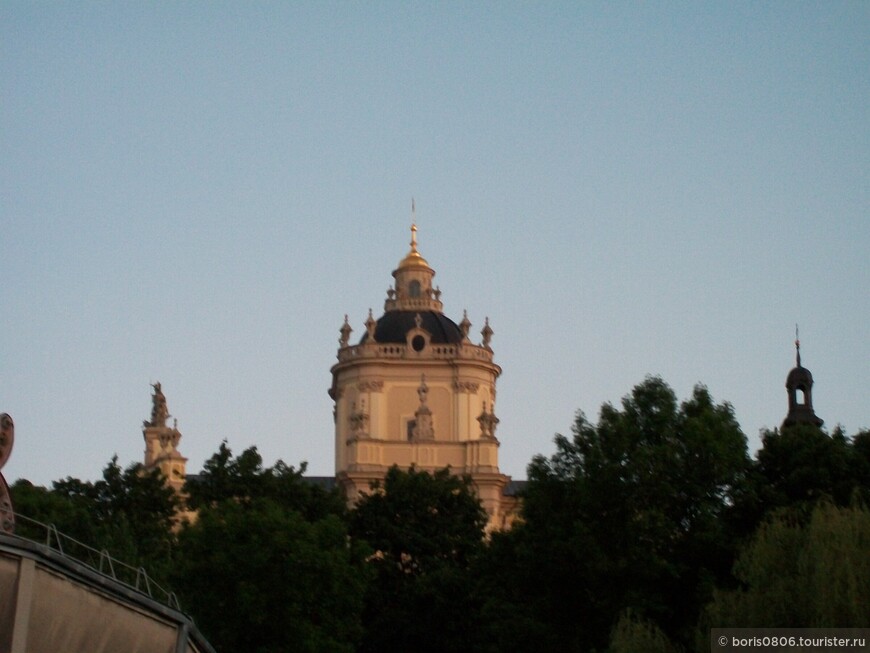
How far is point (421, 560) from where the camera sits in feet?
275

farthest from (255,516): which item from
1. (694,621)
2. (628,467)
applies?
(694,621)

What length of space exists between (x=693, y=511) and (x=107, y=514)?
3370 cm

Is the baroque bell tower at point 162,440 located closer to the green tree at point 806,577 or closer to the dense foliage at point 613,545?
the dense foliage at point 613,545

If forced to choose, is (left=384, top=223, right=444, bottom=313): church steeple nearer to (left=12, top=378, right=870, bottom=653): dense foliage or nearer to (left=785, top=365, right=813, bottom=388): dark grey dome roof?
(left=785, top=365, right=813, bottom=388): dark grey dome roof

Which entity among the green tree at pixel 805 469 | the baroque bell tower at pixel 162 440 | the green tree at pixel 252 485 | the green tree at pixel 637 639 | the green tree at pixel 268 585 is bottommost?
the green tree at pixel 637 639

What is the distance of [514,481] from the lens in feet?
419

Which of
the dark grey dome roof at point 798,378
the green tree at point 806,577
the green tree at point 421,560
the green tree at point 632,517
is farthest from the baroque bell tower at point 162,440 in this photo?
the green tree at point 806,577

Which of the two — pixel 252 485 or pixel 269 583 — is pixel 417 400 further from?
pixel 269 583

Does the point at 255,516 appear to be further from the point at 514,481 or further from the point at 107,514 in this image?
the point at 514,481

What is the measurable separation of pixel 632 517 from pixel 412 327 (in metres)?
60.6

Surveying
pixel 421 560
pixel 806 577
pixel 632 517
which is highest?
pixel 421 560

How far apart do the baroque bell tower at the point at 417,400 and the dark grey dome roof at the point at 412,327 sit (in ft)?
0.21

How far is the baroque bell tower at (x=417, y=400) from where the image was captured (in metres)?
110

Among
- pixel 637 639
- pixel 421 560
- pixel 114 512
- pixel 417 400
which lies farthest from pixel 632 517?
pixel 417 400
